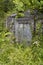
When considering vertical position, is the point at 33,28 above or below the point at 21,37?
above

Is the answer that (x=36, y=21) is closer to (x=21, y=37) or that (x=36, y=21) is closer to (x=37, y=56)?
(x=21, y=37)

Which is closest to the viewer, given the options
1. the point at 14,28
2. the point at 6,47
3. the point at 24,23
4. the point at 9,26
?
the point at 6,47

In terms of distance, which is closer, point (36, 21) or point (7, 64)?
point (7, 64)

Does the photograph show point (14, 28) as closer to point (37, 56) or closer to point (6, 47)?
point (6, 47)

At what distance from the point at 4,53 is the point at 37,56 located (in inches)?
32.0

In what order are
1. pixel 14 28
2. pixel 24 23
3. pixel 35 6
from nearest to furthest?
pixel 35 6, pixel 24 23, pixel 14 28

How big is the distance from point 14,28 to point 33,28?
0.84 m

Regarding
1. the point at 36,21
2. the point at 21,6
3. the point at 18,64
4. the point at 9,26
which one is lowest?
the point at 18,64

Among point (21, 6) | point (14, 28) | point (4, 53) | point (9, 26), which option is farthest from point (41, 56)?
point (9, 26)

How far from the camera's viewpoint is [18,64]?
3.88 metres

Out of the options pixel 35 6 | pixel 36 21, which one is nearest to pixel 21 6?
pixel 35 6

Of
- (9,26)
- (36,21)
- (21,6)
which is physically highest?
(21,6)

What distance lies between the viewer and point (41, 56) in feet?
12.6

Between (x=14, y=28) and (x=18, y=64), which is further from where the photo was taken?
(x=14, y=28)
